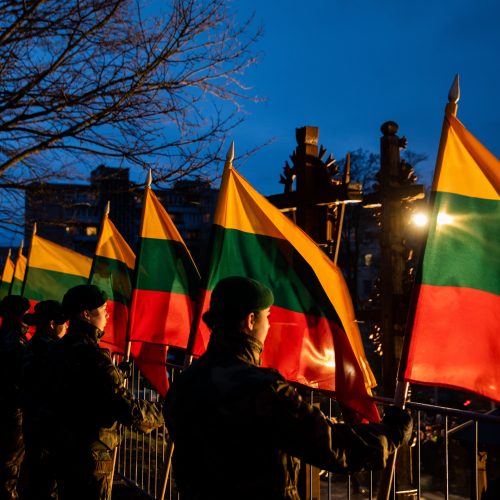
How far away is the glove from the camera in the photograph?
101 inches

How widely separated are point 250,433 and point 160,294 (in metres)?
3.32

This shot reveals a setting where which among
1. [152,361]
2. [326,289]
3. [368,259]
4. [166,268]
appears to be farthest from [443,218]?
[368,259]

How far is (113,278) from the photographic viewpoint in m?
6.73

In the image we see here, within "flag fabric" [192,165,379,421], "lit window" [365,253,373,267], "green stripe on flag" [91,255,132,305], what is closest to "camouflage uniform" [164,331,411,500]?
"flag fabric" [192,165,379,421]

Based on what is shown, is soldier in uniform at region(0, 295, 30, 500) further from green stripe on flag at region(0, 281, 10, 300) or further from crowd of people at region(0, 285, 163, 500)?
green stripe on flag at region(0, 281, 10, 300)

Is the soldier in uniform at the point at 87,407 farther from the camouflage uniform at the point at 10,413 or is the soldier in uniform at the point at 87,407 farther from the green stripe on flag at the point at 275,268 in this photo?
the camouflage uniform at the point at 10,413

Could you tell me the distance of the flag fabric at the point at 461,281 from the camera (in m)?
3.16

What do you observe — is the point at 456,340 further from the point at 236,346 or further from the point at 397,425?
the point at 236,346

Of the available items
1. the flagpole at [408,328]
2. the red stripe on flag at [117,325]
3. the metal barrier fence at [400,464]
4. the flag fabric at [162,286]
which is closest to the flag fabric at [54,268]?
the metal barrier fence at [400,464]

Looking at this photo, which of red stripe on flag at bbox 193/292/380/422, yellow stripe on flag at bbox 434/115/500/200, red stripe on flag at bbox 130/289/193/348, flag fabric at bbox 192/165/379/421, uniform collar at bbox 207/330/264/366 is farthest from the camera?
red stripe on flag at bbox 130/289/193/348

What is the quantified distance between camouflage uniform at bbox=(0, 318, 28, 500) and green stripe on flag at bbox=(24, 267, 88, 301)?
2.73 meters

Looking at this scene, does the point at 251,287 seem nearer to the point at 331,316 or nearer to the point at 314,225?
the point at 331,316

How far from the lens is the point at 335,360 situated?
3.79m

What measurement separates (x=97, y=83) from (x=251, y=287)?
21.6 ft
